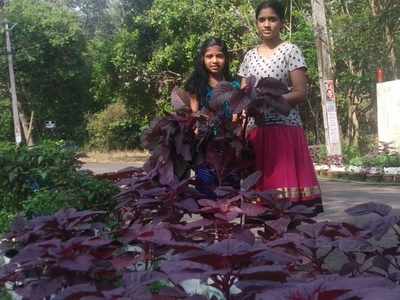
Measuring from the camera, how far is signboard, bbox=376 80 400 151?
14477 millimetres

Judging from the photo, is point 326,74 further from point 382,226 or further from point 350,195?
point 382,226

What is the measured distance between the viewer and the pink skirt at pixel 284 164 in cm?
300

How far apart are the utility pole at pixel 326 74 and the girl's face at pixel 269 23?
12.1m

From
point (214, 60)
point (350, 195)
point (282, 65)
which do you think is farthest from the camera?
point (350, 195)

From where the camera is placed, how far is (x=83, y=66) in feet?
107

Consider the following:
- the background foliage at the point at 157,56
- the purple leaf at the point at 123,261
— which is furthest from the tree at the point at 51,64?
the purple leaf at the point at 123,261

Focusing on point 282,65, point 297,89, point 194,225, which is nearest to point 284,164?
point 297,89

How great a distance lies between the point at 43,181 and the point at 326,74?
37.3 feet

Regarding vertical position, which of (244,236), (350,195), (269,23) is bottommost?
(350,195)

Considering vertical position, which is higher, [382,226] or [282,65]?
[282,65]

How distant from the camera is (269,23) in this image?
3221 mm

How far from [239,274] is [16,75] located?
3163cm

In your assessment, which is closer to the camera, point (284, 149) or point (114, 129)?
point (284, 149)

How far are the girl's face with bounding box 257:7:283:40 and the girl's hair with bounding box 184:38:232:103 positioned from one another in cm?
31
